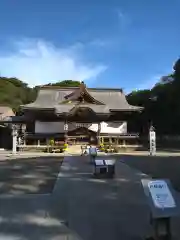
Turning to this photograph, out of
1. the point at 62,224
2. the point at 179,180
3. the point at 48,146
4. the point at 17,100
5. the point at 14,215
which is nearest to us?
the point at 62,224

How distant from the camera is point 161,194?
18.1 ft

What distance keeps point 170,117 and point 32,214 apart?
154 feet

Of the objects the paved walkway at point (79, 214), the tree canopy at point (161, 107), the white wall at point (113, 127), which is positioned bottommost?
the paved walkway at point (79, 214)

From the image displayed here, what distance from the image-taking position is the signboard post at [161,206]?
5.31 m

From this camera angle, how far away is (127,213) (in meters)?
7.45

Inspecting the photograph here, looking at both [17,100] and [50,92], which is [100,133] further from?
[17,100]

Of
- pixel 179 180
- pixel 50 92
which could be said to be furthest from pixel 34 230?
pixel 50 92

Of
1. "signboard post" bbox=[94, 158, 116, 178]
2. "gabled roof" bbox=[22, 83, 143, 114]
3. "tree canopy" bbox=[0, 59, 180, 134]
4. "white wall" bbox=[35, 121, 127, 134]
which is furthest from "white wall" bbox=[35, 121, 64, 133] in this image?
"signboard post" bbox=[94, 158, 116, 178]

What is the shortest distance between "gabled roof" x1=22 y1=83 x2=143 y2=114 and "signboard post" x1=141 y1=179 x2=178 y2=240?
37227 millimetres

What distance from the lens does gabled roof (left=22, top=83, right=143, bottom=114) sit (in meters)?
44.4

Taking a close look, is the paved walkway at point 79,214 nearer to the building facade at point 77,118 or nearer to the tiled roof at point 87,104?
the building facade at point 77,118

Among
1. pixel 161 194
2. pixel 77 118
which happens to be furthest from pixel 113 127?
pixel 161 194

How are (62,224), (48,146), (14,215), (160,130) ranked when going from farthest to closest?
(160,130), (48,146), (14,215), (62,224)

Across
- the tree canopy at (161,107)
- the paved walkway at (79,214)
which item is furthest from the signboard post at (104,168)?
the tree canopy at (161,107)
